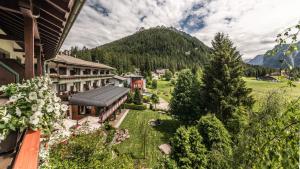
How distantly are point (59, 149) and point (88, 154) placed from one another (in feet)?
5.05

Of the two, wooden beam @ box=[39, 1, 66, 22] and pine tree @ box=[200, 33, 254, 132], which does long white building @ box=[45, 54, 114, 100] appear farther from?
pine tree @ box=[200, 33, 254, 132]

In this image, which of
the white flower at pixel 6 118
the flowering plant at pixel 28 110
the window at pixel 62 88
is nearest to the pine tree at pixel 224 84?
the window at pixel 62 88

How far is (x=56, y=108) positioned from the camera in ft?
11.2

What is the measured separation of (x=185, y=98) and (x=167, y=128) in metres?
6.03

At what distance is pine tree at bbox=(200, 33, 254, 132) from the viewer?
25125 millimetres

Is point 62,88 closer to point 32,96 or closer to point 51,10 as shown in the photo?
point 51,10

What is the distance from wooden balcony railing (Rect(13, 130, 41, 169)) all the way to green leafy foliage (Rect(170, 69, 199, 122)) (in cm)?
2798

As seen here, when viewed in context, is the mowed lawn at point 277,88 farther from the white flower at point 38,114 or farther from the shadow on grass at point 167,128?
the shadow on grass at point 167,128

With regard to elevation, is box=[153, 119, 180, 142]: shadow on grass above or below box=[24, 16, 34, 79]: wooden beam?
below

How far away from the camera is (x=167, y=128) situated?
1266 inches

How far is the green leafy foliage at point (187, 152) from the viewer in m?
12.2

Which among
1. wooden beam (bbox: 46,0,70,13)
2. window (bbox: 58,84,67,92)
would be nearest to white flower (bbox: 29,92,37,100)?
wooden beam (bbox: 46,0,70,13)

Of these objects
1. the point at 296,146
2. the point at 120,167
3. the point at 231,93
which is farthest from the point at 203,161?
the point at 231,93

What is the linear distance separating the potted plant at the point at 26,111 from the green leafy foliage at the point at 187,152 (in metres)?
10.4
